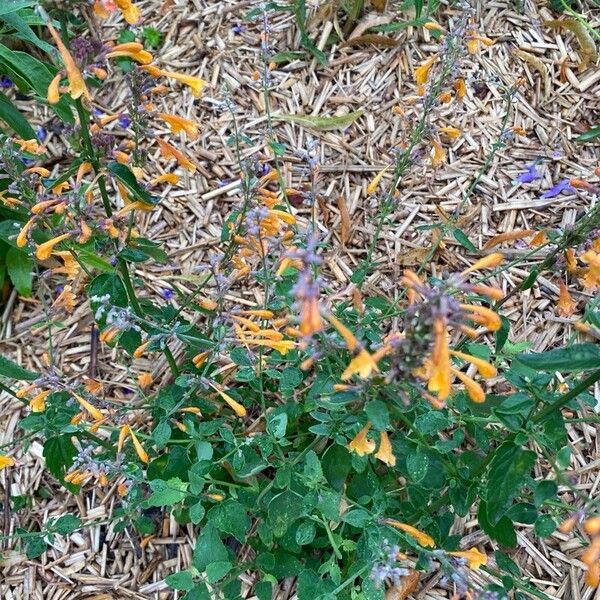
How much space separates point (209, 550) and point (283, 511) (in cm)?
30

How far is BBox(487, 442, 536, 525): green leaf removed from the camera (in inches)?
73.2

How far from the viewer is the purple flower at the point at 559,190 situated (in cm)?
346

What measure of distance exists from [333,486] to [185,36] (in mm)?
2911

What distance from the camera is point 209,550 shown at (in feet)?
7.59

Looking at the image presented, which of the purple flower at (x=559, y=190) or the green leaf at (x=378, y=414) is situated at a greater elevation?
the green leaf at (x=378, y=414)

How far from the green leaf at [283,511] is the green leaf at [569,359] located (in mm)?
940

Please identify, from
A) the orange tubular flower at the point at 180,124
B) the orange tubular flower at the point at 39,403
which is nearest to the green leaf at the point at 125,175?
the orange tubular flower at the point at 180,124

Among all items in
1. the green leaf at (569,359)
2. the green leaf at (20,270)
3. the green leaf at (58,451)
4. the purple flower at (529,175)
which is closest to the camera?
the green leaf at (569,359)

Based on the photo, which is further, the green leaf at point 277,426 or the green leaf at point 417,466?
the green leaf at point 277,426

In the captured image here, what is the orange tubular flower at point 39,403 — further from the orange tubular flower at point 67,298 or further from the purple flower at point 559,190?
the purple flower at point 559,190

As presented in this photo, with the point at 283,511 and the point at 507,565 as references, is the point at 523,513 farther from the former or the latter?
the point at 283,511

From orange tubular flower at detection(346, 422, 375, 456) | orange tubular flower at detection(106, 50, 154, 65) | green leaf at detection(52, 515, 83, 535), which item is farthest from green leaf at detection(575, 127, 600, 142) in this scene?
green leaf at detection(52, 515, 83, 535)

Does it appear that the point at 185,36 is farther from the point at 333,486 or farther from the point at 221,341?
the point at 333,486

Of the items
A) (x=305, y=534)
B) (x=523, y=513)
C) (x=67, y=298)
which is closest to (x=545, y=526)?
(x=523, y=513)
